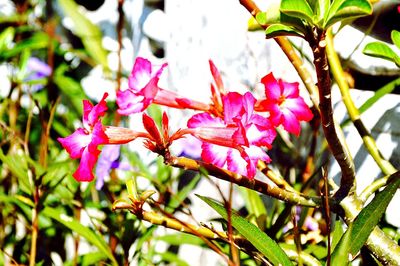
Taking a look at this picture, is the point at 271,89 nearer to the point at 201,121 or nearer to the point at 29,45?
the point at 201,121

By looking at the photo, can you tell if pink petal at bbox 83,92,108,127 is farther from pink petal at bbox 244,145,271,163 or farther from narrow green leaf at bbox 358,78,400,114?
narrow green leaf at bbox 358,78,400,114

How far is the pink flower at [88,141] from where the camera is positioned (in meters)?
0.63

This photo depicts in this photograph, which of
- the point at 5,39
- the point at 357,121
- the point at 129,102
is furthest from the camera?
the point at 5,39

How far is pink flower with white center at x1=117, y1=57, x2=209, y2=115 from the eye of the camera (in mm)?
690

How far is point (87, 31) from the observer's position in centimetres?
163

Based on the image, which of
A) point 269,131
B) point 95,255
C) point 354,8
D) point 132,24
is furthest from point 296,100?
point 132,24

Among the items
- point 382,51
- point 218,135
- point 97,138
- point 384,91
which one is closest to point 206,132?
point 218,135

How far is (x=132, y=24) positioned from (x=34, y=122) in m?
0.40

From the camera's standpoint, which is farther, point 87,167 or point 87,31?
point 87,31

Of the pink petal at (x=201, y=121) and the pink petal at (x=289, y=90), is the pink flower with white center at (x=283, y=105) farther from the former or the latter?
the pink petal at (x=201, y=121)

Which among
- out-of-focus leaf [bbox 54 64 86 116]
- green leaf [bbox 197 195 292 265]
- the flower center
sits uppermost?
the flower center

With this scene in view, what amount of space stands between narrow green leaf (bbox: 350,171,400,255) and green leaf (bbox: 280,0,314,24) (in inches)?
8.1

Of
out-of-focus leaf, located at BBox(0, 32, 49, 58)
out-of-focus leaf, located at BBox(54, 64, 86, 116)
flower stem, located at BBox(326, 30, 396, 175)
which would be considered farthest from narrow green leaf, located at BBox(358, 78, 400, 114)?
out-of-focus leaf, located at BBox(0, 32, 49, 58)

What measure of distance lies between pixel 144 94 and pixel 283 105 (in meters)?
0.19
